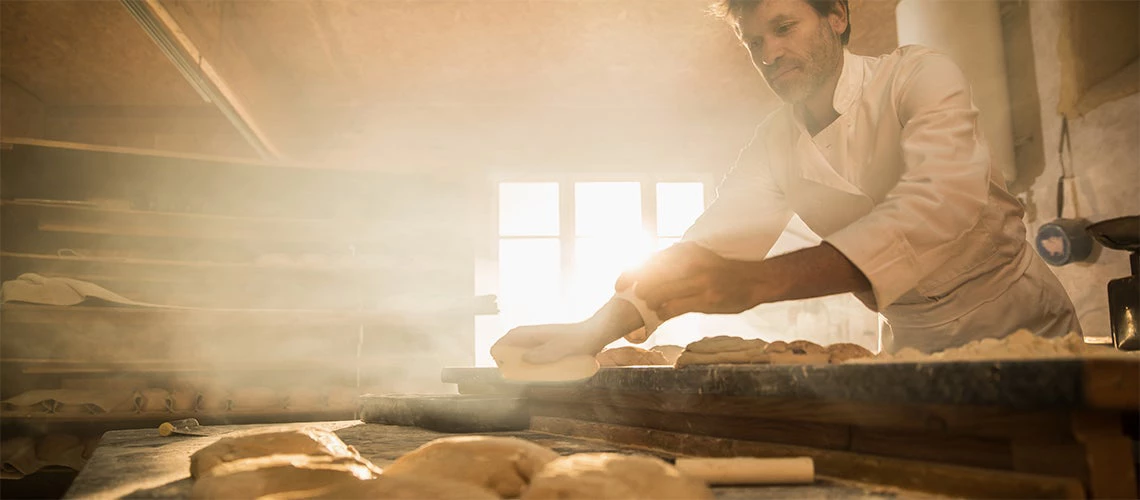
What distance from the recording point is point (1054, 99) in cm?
429

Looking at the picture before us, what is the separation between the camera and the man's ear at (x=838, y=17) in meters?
2.09

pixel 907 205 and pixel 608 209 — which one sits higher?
pixel 608 209

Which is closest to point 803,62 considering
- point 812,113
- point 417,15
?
point 812,113

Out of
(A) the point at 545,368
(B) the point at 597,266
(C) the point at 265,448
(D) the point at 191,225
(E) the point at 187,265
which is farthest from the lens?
(B) the point at 597,266

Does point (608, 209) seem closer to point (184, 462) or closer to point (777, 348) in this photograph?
point (777, 348)

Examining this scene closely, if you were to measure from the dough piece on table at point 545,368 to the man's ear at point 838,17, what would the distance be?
123cm

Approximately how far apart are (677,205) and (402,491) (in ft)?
22.9

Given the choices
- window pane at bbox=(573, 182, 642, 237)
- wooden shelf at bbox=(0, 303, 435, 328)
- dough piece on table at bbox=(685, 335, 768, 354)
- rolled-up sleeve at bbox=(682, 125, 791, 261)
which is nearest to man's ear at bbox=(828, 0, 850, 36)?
rolled-up sleeve at bbox=(682, 125, 791, 261)

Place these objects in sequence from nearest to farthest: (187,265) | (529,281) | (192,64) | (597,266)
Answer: (192,64) < (187,265) < (529,281) < (597,266)

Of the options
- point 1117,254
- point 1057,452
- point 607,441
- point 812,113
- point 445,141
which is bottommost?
point 607,441

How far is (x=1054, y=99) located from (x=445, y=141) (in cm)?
510

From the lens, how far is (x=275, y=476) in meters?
1.09

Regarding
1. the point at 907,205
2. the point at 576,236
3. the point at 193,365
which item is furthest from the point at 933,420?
the point at 576,236

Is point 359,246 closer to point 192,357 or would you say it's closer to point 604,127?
point 192,357
